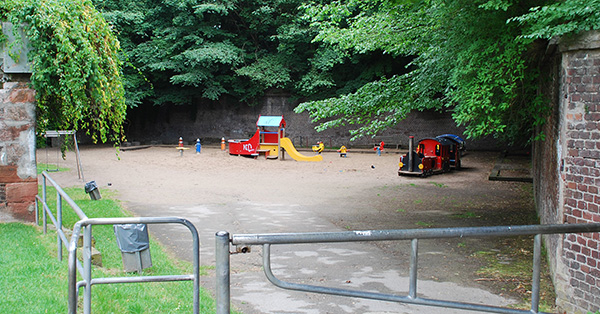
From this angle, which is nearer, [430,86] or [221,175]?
[430,86]

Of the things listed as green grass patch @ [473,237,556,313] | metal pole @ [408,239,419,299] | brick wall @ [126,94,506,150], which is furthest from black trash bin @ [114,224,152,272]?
brick wall @ [126,94,506,150]

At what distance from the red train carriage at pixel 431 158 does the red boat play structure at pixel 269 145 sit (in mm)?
5207

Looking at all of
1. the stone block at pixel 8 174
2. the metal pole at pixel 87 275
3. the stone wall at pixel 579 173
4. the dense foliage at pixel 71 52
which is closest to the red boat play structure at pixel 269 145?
the dense foliage at pixel 71 52

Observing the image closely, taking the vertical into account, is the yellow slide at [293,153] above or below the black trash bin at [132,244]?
above

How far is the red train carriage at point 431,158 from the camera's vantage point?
17.0 meters

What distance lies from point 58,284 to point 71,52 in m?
3.66

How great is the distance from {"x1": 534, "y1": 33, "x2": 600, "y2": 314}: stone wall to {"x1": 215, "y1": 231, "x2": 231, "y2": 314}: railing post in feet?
13.4

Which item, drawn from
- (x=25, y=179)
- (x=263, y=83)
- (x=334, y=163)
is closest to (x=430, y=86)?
(x=25, y=179)

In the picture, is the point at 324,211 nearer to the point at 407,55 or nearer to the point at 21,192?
the point at 407,55

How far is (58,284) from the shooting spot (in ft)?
15.4

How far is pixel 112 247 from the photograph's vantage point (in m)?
7.09

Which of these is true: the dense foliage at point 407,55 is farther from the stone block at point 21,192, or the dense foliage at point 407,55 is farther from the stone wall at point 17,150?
the stone block at point 21,192

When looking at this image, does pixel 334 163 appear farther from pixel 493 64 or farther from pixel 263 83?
pixel 493 64

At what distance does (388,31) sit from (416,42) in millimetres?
566
